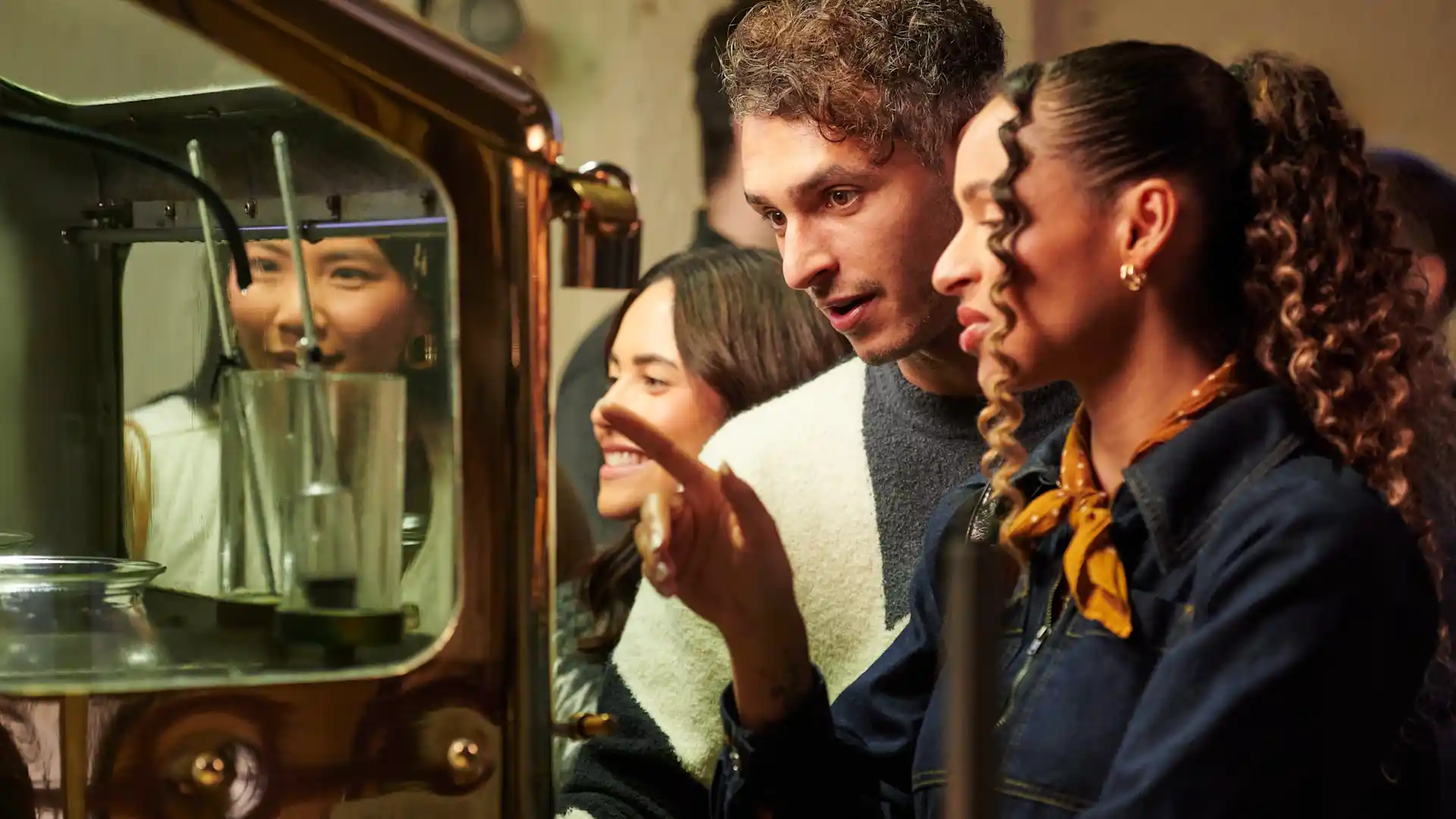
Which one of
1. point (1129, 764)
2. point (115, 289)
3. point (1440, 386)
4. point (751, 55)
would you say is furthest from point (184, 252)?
point (1440, 386)

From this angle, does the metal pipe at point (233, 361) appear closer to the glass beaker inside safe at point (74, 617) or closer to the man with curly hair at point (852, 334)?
the glass beaker inside safe at point (74, 617)

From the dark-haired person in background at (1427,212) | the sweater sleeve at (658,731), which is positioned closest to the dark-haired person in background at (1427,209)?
the dark-haired person in background at (1427,212)

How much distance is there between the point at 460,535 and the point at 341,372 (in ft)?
0.30

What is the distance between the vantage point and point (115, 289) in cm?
72

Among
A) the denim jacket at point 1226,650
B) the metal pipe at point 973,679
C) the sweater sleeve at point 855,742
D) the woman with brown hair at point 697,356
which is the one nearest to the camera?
the metal pipe at point 973,679

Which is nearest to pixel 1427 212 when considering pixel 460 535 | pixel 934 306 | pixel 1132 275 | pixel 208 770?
pixel 934 306

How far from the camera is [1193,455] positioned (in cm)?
64

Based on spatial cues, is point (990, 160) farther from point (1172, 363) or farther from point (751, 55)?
point (751, 55)

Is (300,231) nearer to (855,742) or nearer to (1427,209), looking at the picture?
(855,742)

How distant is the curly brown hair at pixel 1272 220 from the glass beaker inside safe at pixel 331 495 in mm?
264

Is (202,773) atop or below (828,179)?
below

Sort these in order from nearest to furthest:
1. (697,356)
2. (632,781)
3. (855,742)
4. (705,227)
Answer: (855,742) → (632,781) → (697,356) → (705,227)

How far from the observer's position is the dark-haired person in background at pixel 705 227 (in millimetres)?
1379

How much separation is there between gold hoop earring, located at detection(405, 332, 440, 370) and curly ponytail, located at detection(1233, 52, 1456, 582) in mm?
350
